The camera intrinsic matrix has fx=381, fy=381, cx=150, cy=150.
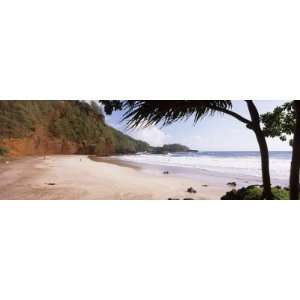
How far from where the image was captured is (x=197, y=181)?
11.0 ft

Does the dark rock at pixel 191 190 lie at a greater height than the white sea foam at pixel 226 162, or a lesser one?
lesser

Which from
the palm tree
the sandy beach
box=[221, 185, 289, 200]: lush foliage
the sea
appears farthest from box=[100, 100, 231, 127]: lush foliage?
box=[221, 185, 289, 200]: lush foliage

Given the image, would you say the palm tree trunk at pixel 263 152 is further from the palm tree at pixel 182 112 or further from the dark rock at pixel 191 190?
the dark rock at pixel 191 190

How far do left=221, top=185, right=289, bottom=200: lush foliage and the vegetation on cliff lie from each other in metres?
0.85

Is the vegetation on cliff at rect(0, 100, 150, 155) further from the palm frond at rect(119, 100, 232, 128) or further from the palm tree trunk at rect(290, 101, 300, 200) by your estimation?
the palm tree trunk at rect(290, 101, 300, 200)

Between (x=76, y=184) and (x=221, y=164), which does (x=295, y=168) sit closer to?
(x=221, y=164)

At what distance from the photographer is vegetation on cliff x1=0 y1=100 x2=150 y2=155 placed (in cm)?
329

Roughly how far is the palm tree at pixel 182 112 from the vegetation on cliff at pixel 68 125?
0.52ft

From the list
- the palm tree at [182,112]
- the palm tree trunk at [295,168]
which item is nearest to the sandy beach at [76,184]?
the palm tree at [182,112]

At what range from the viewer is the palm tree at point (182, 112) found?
10.9ft

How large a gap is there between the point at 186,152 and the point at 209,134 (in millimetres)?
260
